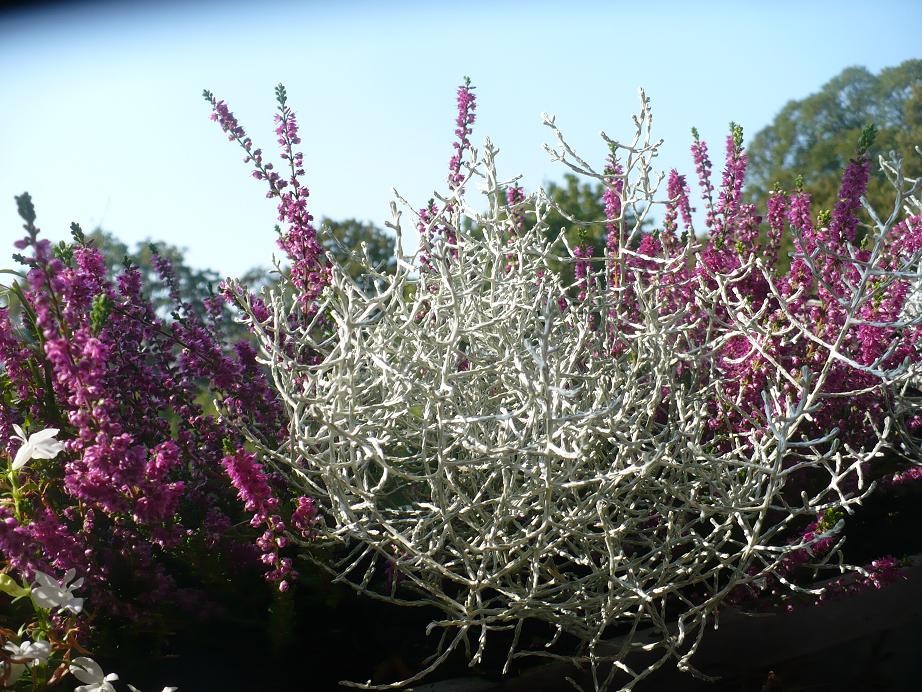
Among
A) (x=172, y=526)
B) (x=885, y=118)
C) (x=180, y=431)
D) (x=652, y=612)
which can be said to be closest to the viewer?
(x=652, y=612)

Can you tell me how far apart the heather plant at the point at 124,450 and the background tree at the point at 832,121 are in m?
26.7

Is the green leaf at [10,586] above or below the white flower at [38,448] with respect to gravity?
below

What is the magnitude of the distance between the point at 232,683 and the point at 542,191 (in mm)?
1118

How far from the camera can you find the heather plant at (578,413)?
1.29 m

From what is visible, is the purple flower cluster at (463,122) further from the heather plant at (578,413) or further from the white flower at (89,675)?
the white flower at (89,675)

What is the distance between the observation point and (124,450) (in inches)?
49.3

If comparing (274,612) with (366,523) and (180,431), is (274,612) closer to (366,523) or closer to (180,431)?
(366,523)

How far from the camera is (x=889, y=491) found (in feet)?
7.60

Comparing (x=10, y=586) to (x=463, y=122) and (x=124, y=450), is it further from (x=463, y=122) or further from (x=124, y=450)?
(x=463, y=122)

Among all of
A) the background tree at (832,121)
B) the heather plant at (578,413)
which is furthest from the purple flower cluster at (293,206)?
the background tree at (832,121)

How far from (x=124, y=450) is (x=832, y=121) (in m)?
33.2

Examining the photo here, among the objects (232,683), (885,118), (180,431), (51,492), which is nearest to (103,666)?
(232,683)

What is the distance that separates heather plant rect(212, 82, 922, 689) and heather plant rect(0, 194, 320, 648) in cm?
12

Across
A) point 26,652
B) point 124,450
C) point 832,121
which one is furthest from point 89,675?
point 832,121
